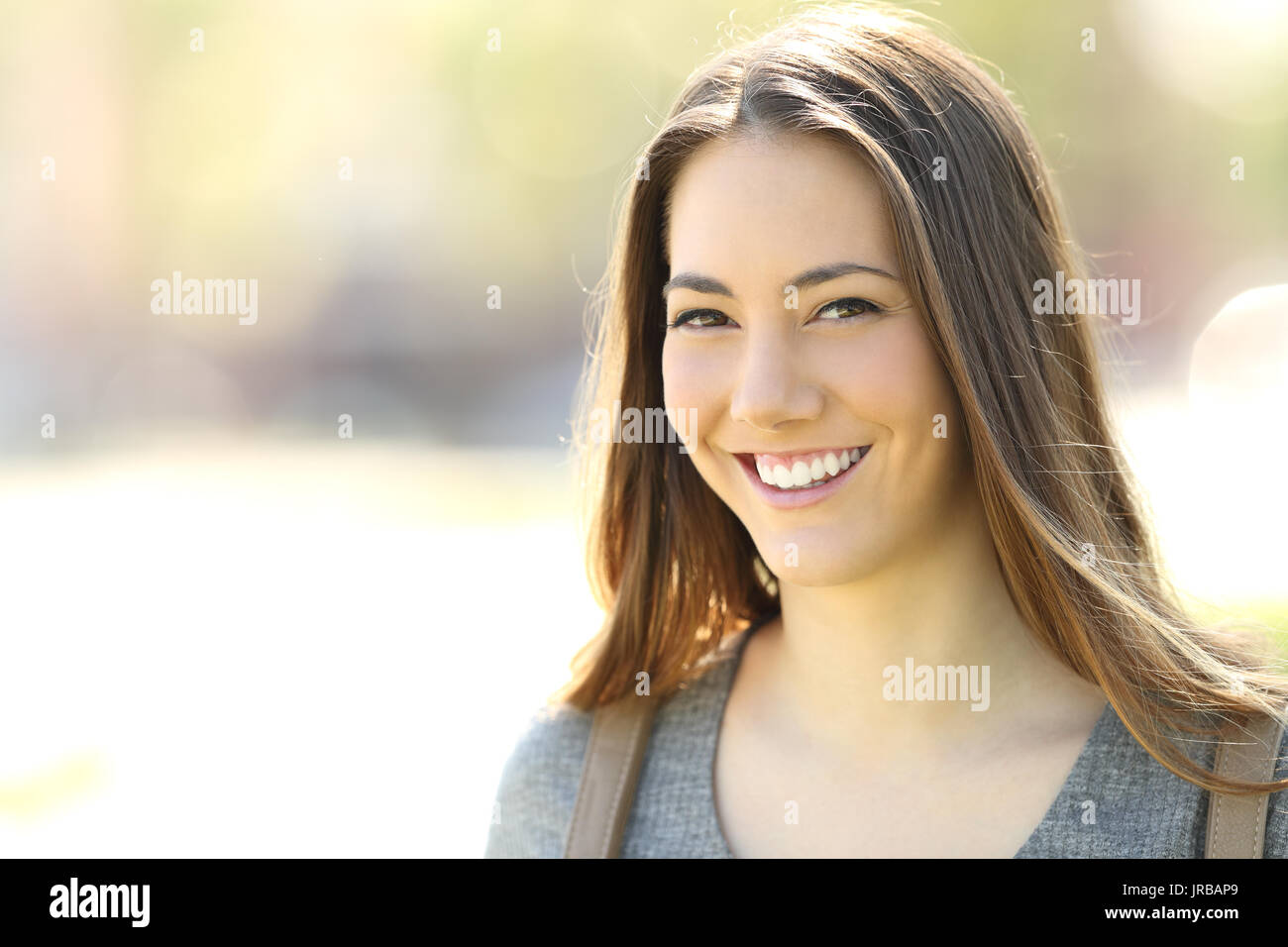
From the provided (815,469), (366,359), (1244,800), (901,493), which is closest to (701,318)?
(815,469)

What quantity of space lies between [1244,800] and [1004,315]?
0.90 metres

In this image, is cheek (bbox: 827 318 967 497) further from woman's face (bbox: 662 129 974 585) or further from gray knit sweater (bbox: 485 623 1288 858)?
gray knit sweater (bbox: 485 623 1288 858)

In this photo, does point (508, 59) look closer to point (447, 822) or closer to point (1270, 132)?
point (1270, 132)

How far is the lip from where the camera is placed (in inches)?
84.3

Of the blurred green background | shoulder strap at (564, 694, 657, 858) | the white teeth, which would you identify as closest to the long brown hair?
the white teeth

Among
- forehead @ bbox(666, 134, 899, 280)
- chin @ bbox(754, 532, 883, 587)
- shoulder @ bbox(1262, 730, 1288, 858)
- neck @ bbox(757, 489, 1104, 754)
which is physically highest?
forehead @ bbox(666, 134, 899, 280)

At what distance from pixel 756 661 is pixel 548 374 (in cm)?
2161

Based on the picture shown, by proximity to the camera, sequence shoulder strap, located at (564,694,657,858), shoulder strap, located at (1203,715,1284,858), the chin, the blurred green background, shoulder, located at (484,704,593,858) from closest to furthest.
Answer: shoulder strap, located at (1203,715,1284,858) → the chin → shoulder strap, located at (564,694,657,858) → shoulder, located at (484,704,593,858) → the blurred green background

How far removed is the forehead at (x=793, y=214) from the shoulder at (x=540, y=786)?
3.34 ft

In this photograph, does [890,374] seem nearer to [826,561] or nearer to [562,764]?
[826,561]

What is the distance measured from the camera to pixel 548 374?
2398cm

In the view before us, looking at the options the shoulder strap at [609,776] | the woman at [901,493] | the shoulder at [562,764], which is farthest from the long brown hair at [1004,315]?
the shoulder strap at [609,776]

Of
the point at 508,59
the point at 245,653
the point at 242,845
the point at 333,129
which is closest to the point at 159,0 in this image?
the point at 333,129

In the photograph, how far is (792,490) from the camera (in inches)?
86.1
